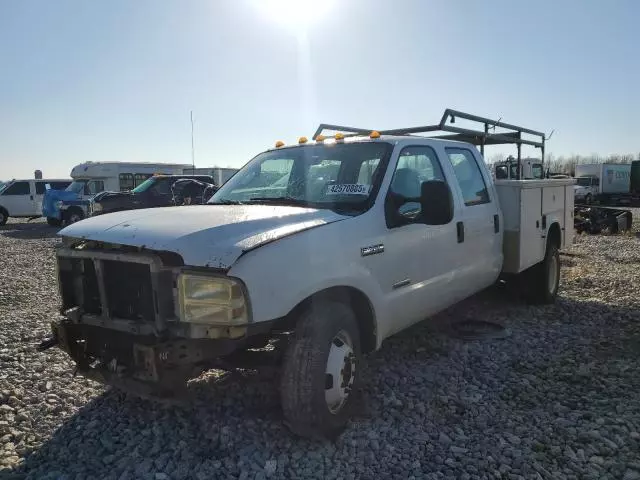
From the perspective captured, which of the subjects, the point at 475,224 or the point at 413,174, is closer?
the point at 413,174

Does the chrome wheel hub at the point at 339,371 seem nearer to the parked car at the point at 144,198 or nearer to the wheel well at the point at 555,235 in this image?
the wheel well at the point at 555,235

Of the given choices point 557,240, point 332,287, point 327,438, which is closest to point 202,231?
point 332,287

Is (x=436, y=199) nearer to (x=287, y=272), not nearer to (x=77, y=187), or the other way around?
(x=287, y=272)

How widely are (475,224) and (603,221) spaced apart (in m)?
12.4

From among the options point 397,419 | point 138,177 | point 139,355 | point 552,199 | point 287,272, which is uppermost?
point 138,177

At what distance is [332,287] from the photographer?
3.29 meters

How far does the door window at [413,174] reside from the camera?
397 cm

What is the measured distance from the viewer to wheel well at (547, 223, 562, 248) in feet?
21.9

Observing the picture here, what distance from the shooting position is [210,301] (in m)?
2.78

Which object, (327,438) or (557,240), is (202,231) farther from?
(557,240)

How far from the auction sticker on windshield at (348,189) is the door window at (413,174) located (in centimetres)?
22

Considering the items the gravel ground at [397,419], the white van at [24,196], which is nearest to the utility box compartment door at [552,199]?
the gravel ground at [397,419]

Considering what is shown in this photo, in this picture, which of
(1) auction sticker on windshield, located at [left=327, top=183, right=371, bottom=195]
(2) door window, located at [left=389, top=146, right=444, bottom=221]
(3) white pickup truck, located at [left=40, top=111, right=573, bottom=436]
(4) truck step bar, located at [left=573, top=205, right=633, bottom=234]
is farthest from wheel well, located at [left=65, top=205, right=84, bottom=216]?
(1) auction sticker on windshield, located at [left=327, top=183, right=371, bottom=195]

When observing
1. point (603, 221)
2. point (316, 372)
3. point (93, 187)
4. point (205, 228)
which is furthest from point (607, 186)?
point (205, 228)
